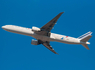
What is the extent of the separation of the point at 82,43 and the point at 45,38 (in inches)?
504

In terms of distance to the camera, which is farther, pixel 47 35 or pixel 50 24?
pixel 47 35

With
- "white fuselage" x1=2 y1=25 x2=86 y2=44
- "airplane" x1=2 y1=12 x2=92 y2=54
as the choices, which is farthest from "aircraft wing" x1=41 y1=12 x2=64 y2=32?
"white fuselage" x1=2 y1=25 x2=86 y2=44

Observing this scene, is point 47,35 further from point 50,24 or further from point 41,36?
point 50,24

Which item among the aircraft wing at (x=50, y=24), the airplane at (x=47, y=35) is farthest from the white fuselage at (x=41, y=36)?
the aircraft wing at (x=50, y=24)

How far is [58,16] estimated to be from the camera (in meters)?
47.9

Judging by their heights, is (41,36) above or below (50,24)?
below

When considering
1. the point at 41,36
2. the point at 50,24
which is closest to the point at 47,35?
the point at 41,36

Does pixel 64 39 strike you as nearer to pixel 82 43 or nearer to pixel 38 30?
pixel 82 43

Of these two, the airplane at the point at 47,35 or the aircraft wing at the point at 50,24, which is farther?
the airplane at the point at 47,35

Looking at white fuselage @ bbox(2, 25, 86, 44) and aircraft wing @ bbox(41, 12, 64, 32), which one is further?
white fuselage @ bbox(2, 25, 86, 44)

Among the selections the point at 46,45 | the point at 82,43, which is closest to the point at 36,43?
the point at 46,45

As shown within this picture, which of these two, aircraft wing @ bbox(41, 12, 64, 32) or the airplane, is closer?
aircraft wing @ bbox(41, 12, 64, 32)

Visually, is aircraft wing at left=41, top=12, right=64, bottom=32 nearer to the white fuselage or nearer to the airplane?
the airplane

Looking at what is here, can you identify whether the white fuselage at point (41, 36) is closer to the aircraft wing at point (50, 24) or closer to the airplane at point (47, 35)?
the airplane at point (47, 35)
